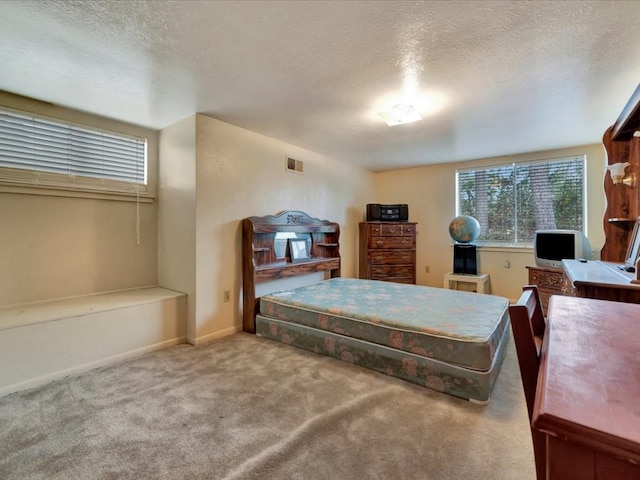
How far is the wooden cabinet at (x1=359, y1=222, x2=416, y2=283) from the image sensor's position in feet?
15.4

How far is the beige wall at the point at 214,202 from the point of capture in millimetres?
2820

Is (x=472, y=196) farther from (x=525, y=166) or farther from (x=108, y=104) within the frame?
(x=108, y=104)

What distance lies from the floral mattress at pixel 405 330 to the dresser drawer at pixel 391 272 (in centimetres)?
141

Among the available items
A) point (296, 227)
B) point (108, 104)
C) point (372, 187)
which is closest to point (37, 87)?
point (108, 104)

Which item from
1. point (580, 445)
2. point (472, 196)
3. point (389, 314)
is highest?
point (472, 196)

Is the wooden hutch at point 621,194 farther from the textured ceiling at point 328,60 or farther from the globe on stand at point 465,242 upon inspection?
the globe on stand at point 465,242

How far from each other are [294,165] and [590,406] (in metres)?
3.63

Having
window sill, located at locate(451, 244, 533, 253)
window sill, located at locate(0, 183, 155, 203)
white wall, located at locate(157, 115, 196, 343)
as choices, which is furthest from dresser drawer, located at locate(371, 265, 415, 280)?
window sill, located at locate(0, 183, 155, 203)

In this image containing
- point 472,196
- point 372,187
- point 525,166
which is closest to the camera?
point 525,166

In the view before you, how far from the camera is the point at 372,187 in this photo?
549 cm

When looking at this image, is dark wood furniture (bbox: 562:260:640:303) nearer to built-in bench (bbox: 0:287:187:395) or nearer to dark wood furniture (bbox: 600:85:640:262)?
dark wood furniture (bbox: 600:85:640:262)

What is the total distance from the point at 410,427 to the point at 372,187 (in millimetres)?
4399

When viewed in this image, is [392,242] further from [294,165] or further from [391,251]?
[294,165]

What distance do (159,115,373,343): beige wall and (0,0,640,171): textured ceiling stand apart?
25cm
